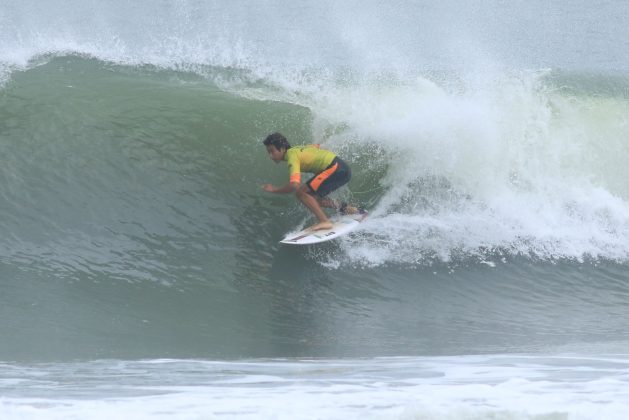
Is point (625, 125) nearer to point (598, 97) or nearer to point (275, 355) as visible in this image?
point (598, 97)

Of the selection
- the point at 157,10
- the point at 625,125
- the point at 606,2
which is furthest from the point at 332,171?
the point at 606,2

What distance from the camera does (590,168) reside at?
11.6 metres

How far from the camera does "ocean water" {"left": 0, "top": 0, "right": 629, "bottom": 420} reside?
5691mm

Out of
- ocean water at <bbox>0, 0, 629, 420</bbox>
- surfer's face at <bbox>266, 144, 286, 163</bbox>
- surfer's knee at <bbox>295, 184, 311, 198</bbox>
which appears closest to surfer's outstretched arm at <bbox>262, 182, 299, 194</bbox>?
surfer's knee at <bbox>295, 184, 311, 198</bbox>

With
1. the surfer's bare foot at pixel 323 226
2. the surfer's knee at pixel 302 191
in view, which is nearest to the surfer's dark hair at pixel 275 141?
the surfer's knee at pixel 302 191

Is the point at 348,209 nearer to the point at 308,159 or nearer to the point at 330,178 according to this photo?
the point at 330,178

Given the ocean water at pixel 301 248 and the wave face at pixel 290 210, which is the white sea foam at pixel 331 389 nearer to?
the ocean water at pixel 301 248

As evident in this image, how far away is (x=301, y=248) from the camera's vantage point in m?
9.02

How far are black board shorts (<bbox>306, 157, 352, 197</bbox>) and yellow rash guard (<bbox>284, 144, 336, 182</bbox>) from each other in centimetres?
5

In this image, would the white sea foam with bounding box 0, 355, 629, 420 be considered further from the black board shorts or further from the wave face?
the black board shorts

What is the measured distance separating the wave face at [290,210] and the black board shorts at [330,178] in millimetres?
646

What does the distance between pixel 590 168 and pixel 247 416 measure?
26.7ft

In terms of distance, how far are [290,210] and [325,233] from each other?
2.88 feet

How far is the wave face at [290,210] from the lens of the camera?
7703mm
